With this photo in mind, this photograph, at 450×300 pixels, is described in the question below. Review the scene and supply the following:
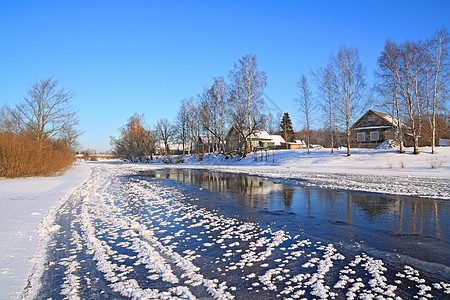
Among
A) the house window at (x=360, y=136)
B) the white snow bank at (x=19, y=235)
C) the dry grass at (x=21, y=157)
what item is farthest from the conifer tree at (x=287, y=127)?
the white snow bank at (x=19, y=235)

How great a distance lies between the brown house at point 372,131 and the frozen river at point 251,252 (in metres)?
42.0

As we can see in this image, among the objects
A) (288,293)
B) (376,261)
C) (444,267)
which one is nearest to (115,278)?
(288,293)

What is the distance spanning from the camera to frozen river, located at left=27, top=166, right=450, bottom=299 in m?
3.65

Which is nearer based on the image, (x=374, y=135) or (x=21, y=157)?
(x=21, y=157)

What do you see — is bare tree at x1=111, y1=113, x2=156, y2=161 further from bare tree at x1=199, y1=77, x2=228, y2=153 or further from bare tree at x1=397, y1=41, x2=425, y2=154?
bare tree at x1=397, y1=41, x2=425, y2=154

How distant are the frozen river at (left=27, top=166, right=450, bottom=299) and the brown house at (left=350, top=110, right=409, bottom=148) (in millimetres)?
41965

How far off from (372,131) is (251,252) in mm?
51435

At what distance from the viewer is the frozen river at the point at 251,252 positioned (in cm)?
365

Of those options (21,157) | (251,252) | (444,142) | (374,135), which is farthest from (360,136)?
(251,252)

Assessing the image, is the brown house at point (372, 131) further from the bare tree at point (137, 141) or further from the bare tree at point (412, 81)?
the bare tree at point (137, 141)

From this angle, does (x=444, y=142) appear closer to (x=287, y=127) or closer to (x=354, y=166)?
(x=354, y=166)

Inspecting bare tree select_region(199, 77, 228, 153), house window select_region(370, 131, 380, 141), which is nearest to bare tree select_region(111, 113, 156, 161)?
bare tree select_region(199, 77, 228, 153)

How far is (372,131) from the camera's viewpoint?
48.4 m

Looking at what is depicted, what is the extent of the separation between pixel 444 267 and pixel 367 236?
67.3 inches
